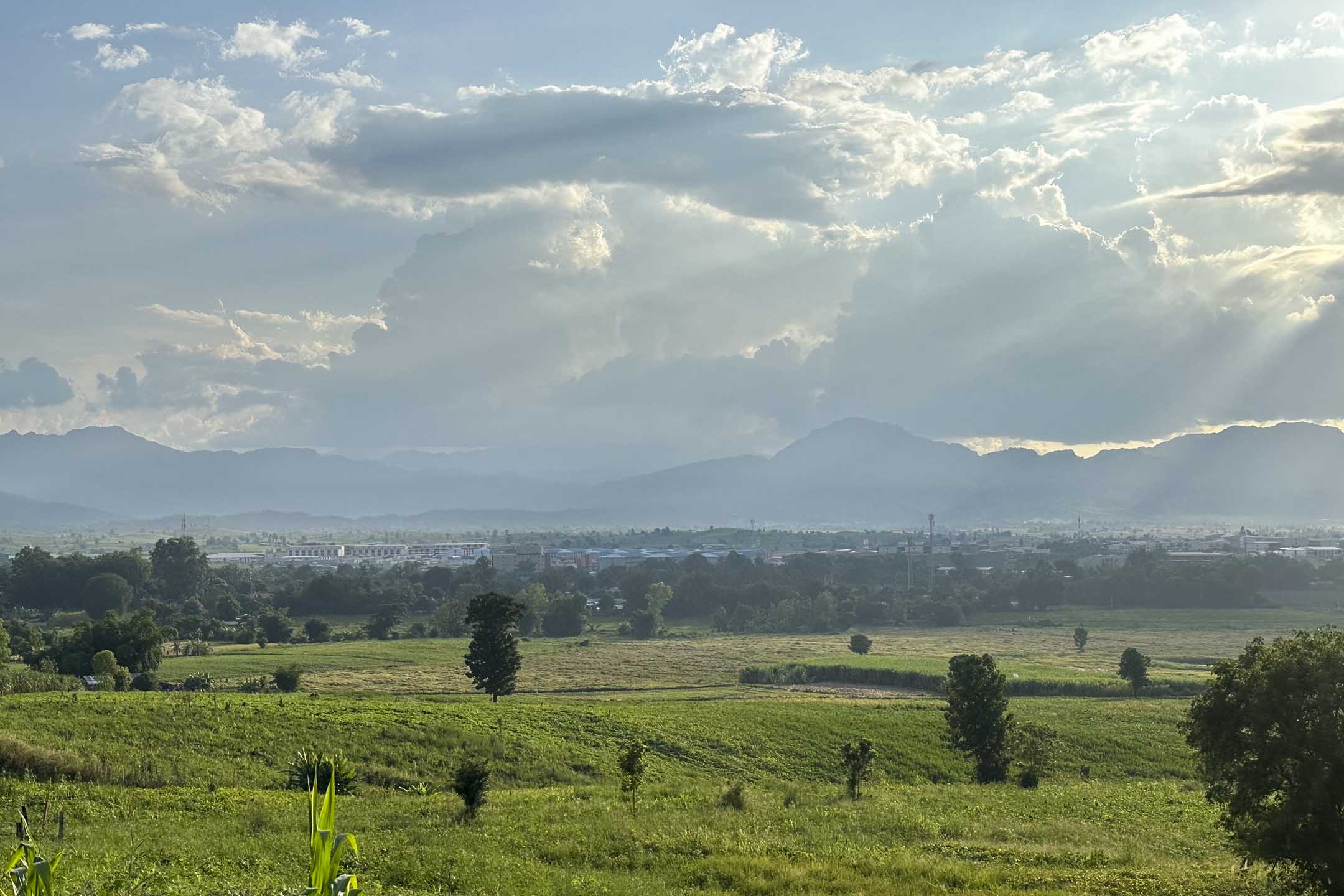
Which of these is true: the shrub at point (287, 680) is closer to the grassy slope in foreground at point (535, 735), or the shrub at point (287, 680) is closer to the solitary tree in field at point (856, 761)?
the grassy slope in foreground at point (535, 735)

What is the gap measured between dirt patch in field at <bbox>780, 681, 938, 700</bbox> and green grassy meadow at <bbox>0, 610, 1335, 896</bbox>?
548 cm

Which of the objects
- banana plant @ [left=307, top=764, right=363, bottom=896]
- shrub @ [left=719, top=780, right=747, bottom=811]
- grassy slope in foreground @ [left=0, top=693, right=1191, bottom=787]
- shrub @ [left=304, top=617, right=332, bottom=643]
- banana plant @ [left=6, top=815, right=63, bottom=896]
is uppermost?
banana plant @ [left=307, top=764, right=363, bottom=896]

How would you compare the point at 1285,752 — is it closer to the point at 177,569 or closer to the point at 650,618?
the point at 650,618

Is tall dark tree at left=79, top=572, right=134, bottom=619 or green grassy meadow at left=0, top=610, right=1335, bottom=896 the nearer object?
green grassy meadow at left=0, top=610, right=1335, bottom=896

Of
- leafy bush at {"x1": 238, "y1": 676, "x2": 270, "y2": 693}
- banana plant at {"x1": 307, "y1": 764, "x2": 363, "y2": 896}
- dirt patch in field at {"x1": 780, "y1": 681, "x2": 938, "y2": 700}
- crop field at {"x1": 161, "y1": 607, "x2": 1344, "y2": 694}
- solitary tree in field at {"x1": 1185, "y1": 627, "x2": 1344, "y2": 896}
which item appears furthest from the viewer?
crop field at {"x1": 161, "y1": 607, "x2": 1344, "y2": 694}

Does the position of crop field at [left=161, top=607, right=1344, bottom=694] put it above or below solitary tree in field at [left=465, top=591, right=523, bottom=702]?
below

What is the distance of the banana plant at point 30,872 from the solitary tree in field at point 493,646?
62.2 metres

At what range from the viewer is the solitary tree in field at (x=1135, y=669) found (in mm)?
80562

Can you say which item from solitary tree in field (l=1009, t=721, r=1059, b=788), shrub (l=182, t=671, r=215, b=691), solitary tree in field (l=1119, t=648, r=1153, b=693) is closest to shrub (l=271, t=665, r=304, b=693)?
shrub (l=182, t=671, r=215, b=691)

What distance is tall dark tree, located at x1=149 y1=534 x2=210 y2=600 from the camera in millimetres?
153875

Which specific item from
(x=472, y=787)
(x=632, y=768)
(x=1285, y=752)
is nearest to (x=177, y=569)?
(x=632, y=768)

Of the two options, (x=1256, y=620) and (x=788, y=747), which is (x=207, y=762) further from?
(x=1256, y=620)

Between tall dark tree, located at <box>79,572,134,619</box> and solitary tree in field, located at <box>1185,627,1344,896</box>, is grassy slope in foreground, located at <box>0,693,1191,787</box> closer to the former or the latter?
solitary tree in field, located at <box>1185,627,1344,896</box>

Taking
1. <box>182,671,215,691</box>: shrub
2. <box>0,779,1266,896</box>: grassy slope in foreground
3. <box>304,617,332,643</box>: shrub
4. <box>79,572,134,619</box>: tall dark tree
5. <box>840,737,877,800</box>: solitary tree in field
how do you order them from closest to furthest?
<box>0,779,1266,896</box>: grassy slope in foreground, <box>840,737,877,800</box>: solitary tree in field, <box>182,671,215,691</box>: shrub, <box>304,617,332,643</box>: shrub, <box>79,572,134,619</box>: tall dark tree
